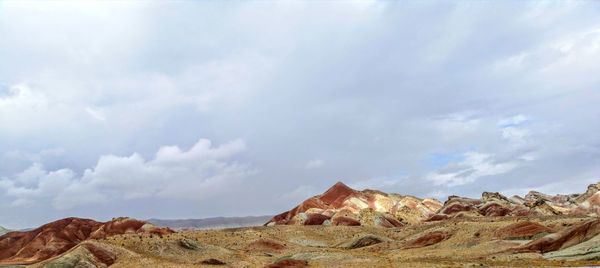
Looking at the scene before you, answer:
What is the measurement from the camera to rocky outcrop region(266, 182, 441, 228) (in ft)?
398

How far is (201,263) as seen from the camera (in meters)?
68.4

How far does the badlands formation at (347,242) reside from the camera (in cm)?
5769

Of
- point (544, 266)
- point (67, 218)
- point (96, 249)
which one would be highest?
point (67, 218)

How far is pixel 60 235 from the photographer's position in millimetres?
105750

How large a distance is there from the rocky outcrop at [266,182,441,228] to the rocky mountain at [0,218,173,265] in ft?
122

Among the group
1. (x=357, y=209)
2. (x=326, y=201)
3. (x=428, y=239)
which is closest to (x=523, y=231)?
(x=428, y=239)

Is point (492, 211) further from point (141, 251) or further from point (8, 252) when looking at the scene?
point (8, 252)

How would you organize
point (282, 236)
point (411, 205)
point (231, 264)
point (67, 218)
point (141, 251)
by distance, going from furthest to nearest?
point (411, 205) < point (67, 218) < point (282, 236) < point (141, 251) < point (231, 264)

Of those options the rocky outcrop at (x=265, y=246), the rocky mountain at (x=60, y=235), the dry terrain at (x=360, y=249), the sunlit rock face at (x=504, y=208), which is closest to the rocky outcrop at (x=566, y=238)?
the dry terrain at (x=360, y=249)

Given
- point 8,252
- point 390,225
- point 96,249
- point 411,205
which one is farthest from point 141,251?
point 411,205

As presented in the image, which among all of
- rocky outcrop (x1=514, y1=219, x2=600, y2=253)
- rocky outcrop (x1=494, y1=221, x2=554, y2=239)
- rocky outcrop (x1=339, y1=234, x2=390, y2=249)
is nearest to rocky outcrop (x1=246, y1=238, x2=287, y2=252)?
rocky outcrop (x1=339, y1=234, x2=390, y2=249)

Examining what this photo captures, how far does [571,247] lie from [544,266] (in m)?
10.7

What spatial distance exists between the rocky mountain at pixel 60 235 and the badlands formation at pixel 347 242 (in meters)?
0.20

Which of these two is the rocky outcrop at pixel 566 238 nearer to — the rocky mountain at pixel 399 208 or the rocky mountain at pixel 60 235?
the rocky mountain at pixel 399 208
